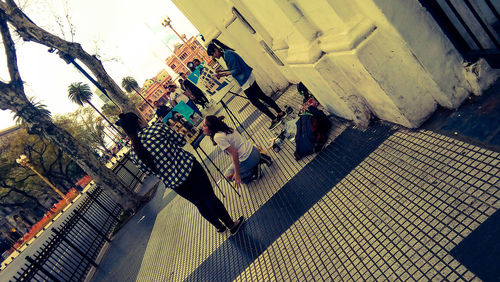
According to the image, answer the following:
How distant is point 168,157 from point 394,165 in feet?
8.34

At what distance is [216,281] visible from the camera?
11.5ft

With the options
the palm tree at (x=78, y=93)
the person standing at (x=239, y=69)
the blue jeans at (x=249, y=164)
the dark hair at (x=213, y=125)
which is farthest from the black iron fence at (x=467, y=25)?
the palm tree at (x=78, y=93)

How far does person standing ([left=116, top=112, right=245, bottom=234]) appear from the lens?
3.20 meters

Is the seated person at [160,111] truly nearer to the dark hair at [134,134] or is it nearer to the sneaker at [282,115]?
the sneaker at [282,115]

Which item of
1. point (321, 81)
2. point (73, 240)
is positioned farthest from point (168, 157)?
point (73, 240)

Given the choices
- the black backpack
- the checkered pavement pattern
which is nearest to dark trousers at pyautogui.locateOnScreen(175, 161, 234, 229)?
the checkered pavement pattern

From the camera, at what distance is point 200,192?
368 centimetres

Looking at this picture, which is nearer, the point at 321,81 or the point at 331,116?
the point at 321,81

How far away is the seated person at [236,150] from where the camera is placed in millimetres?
4004

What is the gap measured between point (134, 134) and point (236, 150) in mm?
1577

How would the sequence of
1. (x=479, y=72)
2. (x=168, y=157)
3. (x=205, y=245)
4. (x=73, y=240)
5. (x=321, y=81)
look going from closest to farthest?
(x=479, y=72)
(x=168, y=157)
(x=321, y=81)
(x=205, y=245)
(x=73, y=240)

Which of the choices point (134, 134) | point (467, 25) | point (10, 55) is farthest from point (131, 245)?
point (467, 25)

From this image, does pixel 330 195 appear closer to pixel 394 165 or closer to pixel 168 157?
pixel 394 165

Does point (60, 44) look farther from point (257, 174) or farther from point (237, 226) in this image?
point (237, 226)
